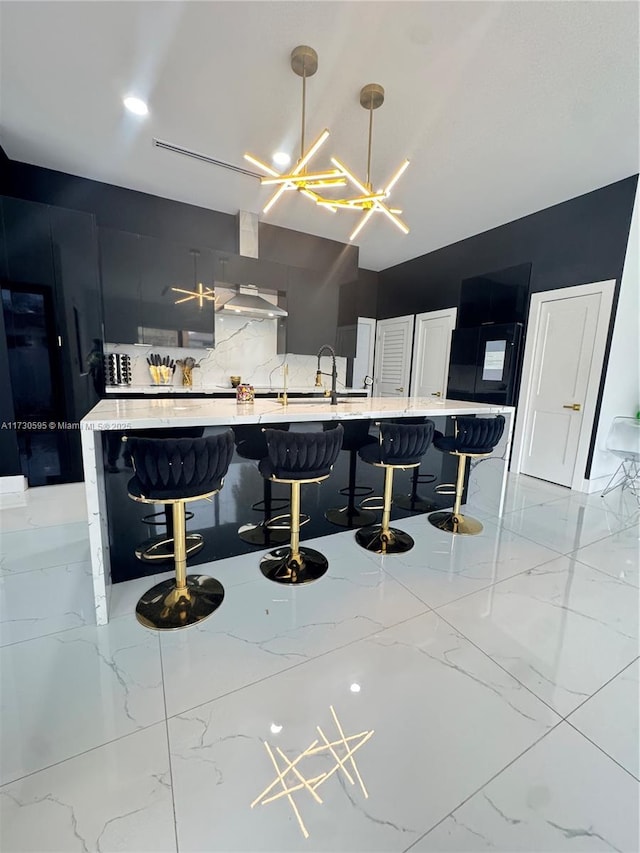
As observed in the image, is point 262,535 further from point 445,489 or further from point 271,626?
point 445,489

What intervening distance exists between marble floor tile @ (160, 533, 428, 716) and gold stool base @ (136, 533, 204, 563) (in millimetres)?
223

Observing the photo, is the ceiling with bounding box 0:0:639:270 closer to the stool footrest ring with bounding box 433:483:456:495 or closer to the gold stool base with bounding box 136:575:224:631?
the stool footrest ring with bounding box 433:483:456:495

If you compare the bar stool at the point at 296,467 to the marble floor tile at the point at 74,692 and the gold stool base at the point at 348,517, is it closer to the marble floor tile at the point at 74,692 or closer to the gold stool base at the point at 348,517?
the gold stool base at the point at 348,517

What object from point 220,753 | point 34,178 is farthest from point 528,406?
point 34,178

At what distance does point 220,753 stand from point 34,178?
484 centimetres

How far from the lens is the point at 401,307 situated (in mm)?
5973

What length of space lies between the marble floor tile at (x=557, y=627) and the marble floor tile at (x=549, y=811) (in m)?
0.22

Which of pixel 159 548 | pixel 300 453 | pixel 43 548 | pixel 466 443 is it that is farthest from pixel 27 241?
pixel 466 443

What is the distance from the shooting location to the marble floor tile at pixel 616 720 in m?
1.21

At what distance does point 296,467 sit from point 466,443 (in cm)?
140

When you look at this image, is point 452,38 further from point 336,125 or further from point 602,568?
point 602,568

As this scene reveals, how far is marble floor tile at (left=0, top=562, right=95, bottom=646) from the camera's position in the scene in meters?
1.69

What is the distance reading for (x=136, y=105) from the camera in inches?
101

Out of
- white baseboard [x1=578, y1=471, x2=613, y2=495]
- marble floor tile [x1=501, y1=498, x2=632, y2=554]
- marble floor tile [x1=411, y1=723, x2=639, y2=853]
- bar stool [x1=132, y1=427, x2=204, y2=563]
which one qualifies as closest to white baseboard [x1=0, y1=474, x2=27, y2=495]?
bar stool [x1=132, y1=427, x2=204, y2=563]
